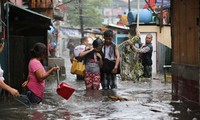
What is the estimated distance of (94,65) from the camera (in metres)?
11.7

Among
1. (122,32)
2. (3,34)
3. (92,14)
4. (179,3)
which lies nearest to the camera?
(179,3)

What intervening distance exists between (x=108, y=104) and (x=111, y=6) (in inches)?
2864

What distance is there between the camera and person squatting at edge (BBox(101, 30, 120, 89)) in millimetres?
11742

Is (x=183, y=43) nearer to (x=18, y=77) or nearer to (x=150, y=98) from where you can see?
(x=150, y=98)

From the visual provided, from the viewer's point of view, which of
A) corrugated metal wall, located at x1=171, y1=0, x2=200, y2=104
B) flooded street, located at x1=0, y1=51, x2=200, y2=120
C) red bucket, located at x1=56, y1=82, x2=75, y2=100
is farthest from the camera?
corrugated metal wall, located at x1=171, y1=0, x2=200, y2=104

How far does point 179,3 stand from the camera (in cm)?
1002

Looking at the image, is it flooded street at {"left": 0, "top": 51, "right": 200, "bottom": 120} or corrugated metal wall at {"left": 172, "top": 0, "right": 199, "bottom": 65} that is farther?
corrugated metal wall at {"left": 172, "top": 0, "right": 199, "bottom": 65}

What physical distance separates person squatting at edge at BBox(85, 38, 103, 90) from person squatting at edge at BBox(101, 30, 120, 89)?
22 centimetres

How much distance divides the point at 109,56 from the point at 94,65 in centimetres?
56

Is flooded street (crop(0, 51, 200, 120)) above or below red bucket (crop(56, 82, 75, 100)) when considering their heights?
below

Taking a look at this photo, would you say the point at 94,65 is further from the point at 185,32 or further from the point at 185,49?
the point at 185,32

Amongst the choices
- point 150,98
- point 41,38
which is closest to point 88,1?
point 41,38

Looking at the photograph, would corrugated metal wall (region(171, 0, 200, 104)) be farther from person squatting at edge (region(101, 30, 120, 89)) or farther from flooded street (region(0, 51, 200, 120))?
person squatting at edge (region(101, 30, 120, 89))

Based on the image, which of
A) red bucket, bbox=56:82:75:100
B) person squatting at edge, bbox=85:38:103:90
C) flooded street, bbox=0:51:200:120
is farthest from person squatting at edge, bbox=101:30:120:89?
red bucket, bbox=56:82:75:100
